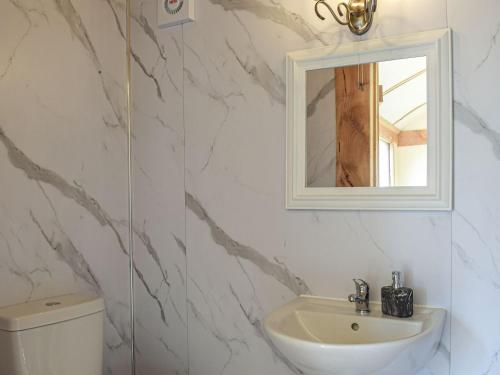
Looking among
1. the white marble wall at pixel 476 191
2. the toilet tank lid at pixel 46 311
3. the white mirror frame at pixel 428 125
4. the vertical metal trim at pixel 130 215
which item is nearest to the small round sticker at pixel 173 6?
the vertical metal trim at pixel 130 215

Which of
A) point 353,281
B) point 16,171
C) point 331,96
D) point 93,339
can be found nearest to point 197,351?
point 93,339

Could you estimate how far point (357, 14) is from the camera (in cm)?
168

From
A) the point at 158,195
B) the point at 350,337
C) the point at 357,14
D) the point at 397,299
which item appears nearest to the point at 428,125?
the point at 357,14

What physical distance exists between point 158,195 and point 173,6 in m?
0.79

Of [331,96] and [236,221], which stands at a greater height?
[331,96]

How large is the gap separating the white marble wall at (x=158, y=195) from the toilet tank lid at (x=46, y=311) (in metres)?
0.34

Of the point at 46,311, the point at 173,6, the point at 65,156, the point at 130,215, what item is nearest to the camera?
the point at 46,311

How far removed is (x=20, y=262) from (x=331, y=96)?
48.9 inches

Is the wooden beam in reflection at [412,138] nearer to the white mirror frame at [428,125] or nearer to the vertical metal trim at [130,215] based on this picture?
the white mirror frame at [428,125]

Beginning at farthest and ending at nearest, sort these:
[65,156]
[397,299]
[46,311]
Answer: [65,156]
[46,311]
[397,299]

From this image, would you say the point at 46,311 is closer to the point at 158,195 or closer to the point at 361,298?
the point at 158,195

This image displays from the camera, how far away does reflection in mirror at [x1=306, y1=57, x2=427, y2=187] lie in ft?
5.27

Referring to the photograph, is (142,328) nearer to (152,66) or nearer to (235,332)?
(235,332)

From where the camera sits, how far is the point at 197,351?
6.74 ft
